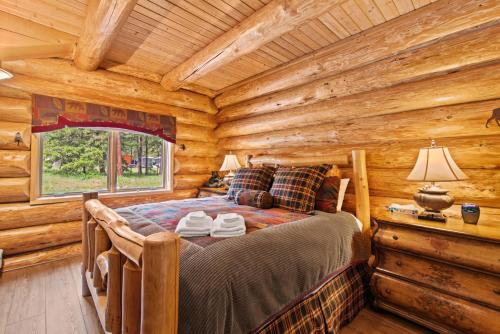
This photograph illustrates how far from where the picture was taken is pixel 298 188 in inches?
91.1

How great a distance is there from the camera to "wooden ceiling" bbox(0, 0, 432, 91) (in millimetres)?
1951

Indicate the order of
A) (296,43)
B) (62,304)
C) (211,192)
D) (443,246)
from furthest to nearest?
(211,192)
(296,43)
(62,304)
(443,246)

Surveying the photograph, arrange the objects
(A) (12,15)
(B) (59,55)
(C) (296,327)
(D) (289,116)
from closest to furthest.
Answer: (C) (296,327)
(A) (12,15)
(B) (59,55)
(D) (289,116)

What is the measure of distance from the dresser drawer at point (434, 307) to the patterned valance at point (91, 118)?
334 centimetres

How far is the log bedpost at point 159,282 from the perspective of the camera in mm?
763

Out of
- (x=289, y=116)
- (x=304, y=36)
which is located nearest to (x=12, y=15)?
(x=304, y=36)

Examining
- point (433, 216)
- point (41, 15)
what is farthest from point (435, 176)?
point (41, 15)

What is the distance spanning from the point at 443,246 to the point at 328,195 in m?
0.94

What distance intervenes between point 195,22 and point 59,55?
172 centimetres

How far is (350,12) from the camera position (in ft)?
6.59

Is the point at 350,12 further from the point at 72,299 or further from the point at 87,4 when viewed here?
the point at 72,299

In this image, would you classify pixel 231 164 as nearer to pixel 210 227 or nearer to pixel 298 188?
pixel 298 188

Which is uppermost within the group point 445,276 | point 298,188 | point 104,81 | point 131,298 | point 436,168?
point 104,81

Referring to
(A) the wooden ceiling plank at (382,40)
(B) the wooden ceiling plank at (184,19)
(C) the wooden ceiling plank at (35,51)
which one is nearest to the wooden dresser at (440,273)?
(A) the wooden ceiling plank at (382,40)
